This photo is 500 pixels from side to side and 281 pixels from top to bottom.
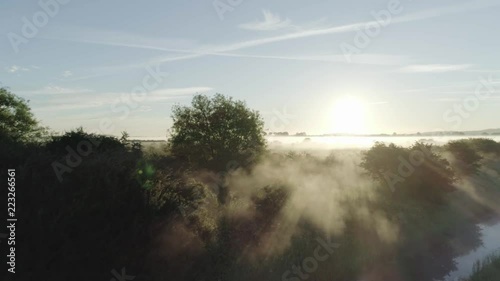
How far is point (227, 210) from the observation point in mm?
22031

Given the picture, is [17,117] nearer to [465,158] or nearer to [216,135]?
[216,135]

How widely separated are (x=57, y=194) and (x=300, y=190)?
1873 centimetres

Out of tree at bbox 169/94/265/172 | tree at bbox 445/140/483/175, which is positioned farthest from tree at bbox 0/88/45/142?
tree at bbox 445/140/483/175

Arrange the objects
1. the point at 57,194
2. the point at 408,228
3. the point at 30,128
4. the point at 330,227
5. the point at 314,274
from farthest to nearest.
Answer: the point at 30,128 → the point at 408,228 → the point at 330,227 → the point at 314,274 → the point at 57,194

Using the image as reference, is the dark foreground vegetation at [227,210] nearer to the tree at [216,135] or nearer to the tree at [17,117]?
the tree at [216,135]

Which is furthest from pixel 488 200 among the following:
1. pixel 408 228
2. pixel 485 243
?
pixel 408 228

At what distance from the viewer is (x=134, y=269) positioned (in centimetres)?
1292

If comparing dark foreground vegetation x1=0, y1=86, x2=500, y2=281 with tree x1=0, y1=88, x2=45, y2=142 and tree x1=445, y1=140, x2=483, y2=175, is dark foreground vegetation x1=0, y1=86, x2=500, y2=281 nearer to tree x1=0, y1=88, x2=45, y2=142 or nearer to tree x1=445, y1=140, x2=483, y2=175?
tree x1=445, y1=140, x2=483, y2=175

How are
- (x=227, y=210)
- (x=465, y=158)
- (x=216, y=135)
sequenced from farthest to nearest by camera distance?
(x=465, y=158) < (x=216, y=135) < (x=227, y=210)

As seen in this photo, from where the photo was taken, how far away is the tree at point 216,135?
1423 inches

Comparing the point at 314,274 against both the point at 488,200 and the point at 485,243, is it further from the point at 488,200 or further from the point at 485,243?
the point at 488,200

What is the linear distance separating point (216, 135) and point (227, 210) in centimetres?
1542

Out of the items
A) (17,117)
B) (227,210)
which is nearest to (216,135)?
(227,210)

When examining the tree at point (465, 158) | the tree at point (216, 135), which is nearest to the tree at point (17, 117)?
the tree at point (216, 135)
